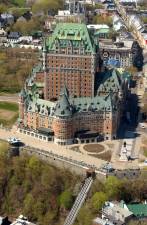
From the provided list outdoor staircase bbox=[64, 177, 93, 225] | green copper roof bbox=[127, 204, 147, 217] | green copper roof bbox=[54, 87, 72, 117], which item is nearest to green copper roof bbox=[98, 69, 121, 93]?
green copper roof bbox=[54, 87, 72, 117]

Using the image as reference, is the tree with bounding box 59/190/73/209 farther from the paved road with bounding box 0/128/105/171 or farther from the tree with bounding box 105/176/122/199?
the paved road with bounding box 0/128/105/171

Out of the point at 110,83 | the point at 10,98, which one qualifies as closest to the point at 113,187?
the point at 110,83

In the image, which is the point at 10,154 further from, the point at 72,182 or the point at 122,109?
the point at 122,109

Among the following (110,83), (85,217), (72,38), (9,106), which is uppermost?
(72,38)

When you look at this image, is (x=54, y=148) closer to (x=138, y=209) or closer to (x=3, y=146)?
(x=3, y=146)

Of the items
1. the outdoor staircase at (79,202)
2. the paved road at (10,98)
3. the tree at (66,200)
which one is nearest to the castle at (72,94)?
the paved road at (10,98)

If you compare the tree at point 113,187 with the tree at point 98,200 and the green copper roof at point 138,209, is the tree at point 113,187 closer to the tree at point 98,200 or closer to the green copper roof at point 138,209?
the tree at point 98,200
